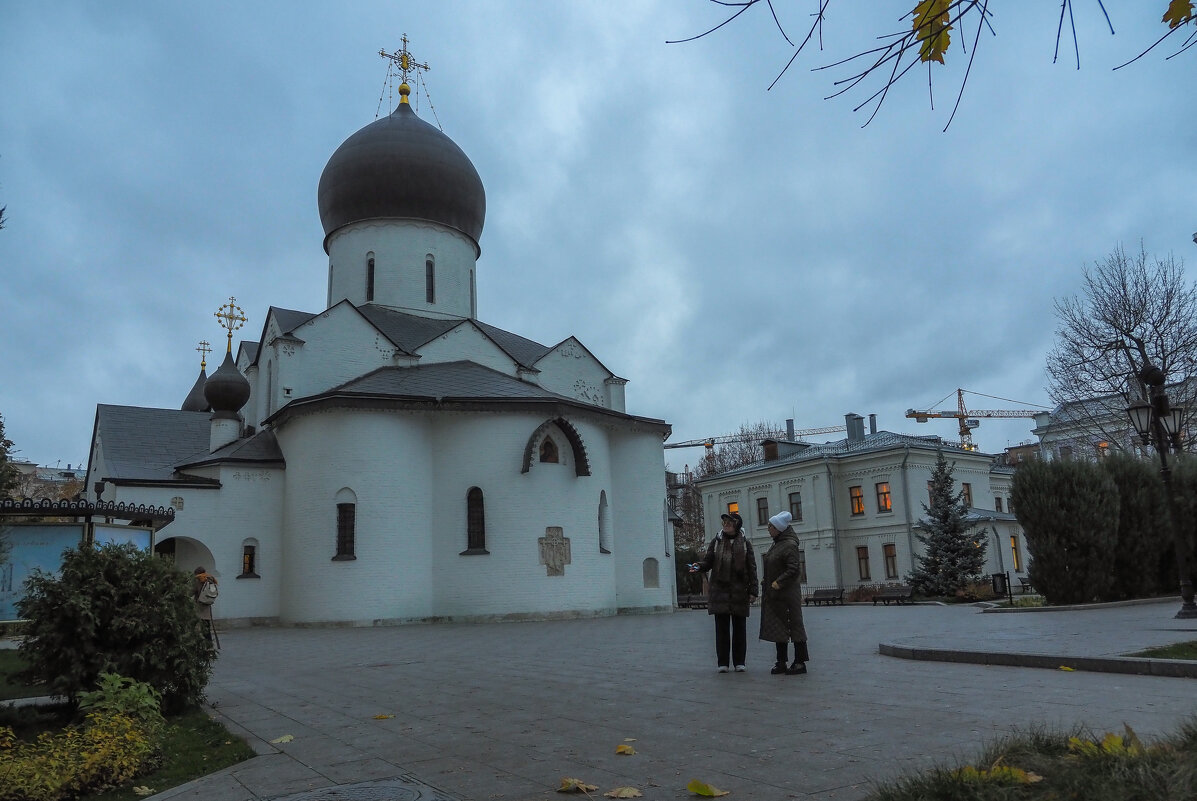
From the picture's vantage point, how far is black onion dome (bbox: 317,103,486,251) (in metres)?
29.2

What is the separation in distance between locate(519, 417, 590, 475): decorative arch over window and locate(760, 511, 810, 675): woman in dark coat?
48.4ft

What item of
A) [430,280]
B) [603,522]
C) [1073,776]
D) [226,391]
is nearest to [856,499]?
[603,522]

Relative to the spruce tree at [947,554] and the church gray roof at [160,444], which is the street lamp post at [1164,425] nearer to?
the spruce tree at [947,554]

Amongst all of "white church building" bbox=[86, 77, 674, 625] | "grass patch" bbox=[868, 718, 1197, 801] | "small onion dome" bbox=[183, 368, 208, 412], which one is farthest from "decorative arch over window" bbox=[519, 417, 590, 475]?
"small onion dome" bbox=[183, 368, 208, 412]

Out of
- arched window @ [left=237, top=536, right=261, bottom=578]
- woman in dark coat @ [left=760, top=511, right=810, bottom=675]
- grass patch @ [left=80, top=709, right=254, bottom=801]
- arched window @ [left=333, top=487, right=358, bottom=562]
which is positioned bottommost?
grass patch @ [left=80, top=709, right=254, bottom=801]

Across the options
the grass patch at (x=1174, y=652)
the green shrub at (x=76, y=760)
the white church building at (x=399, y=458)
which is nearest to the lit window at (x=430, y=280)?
the white church building at (x=399, y=458)

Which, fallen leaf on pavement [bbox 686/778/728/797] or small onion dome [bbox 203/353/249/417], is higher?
small onion dome [bbox 203/353/249/417]

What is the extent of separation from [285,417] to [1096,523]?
68.9 ft

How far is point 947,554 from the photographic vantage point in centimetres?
2791

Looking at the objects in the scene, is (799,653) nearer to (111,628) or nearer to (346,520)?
(111,628)

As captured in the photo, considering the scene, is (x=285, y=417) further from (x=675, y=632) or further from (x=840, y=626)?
(x=840, y=626)

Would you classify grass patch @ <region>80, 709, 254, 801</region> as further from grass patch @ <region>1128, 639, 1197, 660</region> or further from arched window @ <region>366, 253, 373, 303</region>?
arched window @ <region>366, 253, 373, 303</region>

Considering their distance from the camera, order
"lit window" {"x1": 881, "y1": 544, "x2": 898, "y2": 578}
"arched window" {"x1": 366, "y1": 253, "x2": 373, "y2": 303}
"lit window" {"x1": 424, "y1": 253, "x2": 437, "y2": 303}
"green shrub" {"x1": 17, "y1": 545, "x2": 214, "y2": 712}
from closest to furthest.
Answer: "green shrub" {"x1": 17, "y1": 545, "x2": 214, "y2": 712}
"arched window" {"x1": 366, "y1": 253, "x2": 373, "y2": 303}
"lit window" {"x1": 424, "y1": 253, "x2": 437, "y2": 303}
"lit window" {"x1": 881, "y1": 544, "x2": 898, "y2": 578}

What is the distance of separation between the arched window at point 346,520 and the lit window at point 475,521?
305 centimetres
